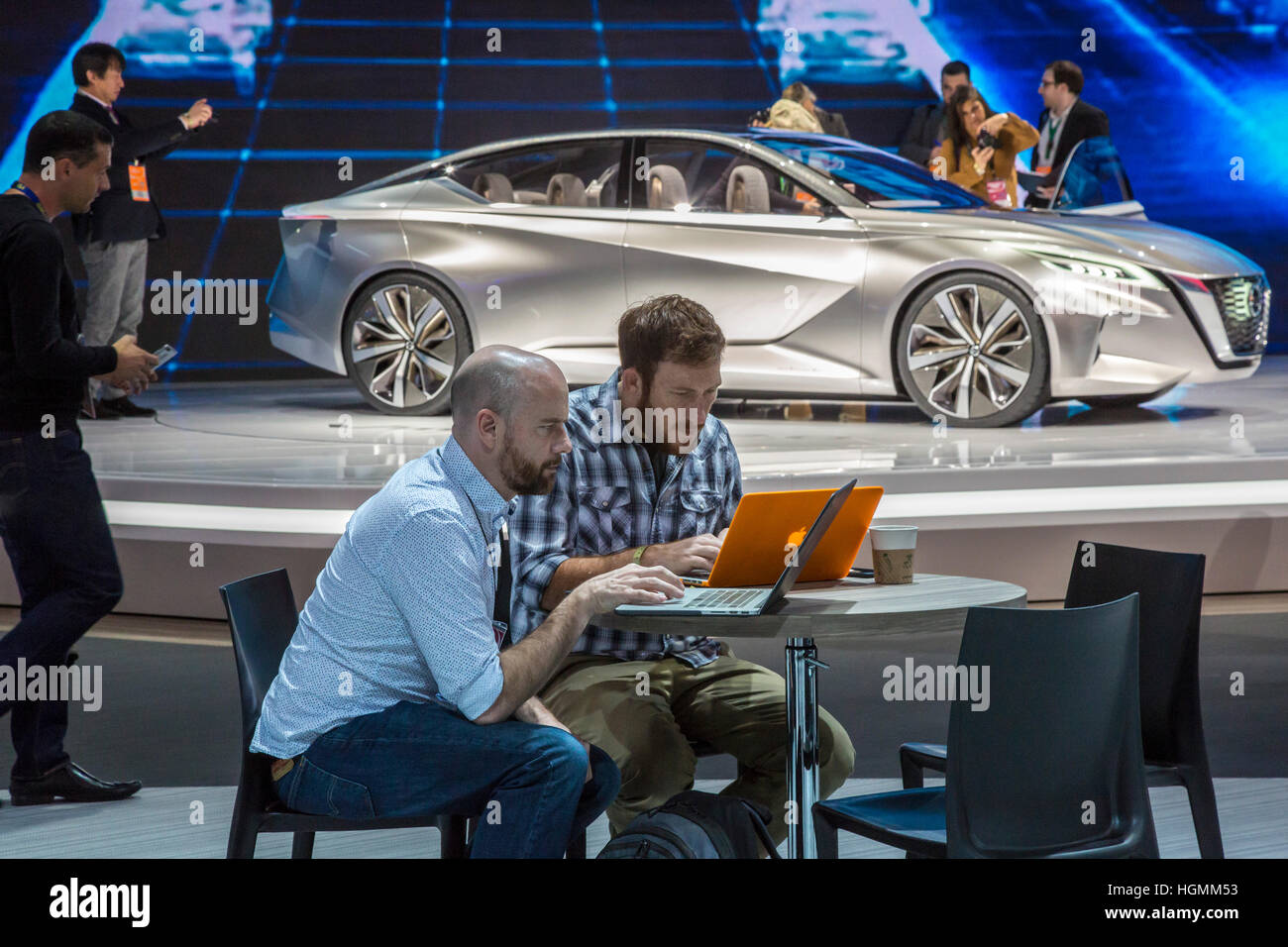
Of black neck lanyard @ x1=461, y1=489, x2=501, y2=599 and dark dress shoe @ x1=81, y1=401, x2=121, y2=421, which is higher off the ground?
black neck lanyard @ x1=461, y1=489, x2=501, y2=599

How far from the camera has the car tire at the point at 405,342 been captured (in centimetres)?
693

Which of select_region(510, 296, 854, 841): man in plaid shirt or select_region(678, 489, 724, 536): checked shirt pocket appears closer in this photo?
select_region(510, 296, 854, 841): man in plaid shirt

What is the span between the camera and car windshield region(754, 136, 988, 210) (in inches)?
257

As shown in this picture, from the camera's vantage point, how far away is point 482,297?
269 inches

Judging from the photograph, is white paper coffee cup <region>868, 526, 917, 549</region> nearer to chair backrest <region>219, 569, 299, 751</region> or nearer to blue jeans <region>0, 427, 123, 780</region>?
chair backrest <region>219, 569, 299, 751</region>

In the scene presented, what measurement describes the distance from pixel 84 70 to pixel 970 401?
13.8 feet

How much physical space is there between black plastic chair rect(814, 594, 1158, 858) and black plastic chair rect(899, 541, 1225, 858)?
481mm

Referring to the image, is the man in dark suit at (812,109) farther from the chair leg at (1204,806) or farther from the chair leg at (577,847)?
the chair leg at (577,847)

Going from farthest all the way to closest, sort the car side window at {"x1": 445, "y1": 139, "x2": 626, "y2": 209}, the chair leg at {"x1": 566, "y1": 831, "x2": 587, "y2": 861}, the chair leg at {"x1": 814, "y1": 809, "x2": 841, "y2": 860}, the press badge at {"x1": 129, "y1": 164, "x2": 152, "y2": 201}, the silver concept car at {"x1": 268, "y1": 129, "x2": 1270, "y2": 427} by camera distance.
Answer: the press badge at {"x1": 129, "y1": 164, "x2": 152, "y2": 201} < the car side window at {"x1": 445, "y1": 139, "x2": 626, "y2": 209} < the silver concept car at {"x1": 268, "y1": 129, "x2": 1270, "y2": 427} < the chair leg at {"x1": 566, "y1": 831, "x2": 587, "y2": 861} < the chair leg at {"x1": 814, "y1": 809, "x2": 841, "y2": 860}

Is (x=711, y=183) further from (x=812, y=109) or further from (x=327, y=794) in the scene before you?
(x=327, y=794)

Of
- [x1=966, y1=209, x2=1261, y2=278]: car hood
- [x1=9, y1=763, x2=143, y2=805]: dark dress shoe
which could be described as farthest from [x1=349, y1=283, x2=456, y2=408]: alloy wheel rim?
[x1=9, y1=763, x2=143, y2=805]: dark dress shoe

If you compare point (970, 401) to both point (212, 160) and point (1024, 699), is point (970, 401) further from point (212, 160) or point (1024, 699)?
point (212, 160)

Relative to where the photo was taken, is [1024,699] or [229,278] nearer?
[1024,699]

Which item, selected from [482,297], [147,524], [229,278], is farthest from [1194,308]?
[229,278]
